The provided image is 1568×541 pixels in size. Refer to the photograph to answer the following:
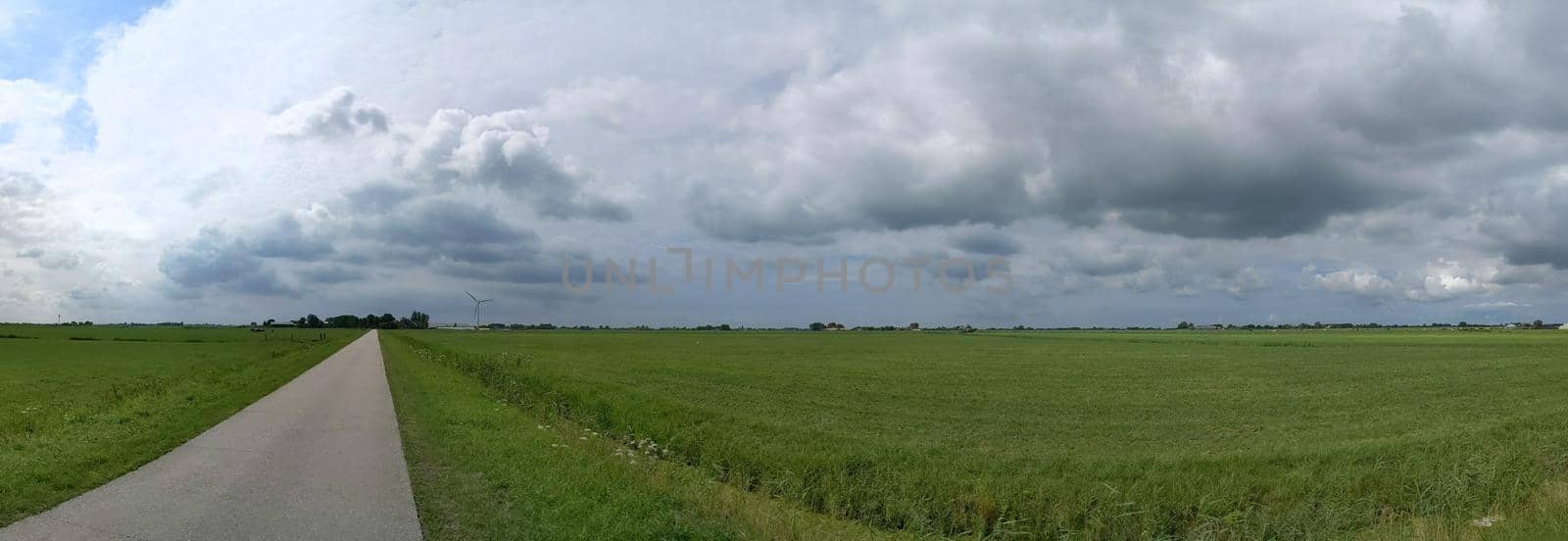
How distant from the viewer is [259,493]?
33.1 ft

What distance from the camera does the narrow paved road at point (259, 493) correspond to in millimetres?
8445

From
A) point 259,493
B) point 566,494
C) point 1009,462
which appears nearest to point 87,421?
point 259,493

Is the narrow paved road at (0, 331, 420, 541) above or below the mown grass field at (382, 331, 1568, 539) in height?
above

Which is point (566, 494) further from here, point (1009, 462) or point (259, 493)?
point (1009, 462)

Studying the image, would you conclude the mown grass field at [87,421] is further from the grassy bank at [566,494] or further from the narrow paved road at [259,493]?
the grassy bank at [566,494]

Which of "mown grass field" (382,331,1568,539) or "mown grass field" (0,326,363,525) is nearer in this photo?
"mown grass field" (0,326,363,525)

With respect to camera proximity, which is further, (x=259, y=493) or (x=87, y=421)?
(x=87, y=421)

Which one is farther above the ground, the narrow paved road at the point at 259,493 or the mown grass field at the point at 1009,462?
the narrow paved road at the point at 259,493

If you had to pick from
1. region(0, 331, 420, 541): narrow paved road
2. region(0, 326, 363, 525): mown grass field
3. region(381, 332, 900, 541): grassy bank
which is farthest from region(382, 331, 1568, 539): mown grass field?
region(0, 326, 363, 525): mown grass field

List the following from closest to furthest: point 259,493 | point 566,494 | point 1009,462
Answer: point 259,493, point 566,494, point 1009,462

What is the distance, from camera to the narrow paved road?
332 inches

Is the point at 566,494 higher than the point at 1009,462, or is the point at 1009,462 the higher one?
the point at 566,494

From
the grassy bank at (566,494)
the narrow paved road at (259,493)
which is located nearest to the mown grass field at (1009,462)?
the grassy bank at (566,494)

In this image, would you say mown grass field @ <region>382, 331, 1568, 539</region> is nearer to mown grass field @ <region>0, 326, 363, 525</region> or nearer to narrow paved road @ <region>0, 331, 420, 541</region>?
narrow paved road @ <region>0, 331, 420, 541</region>
